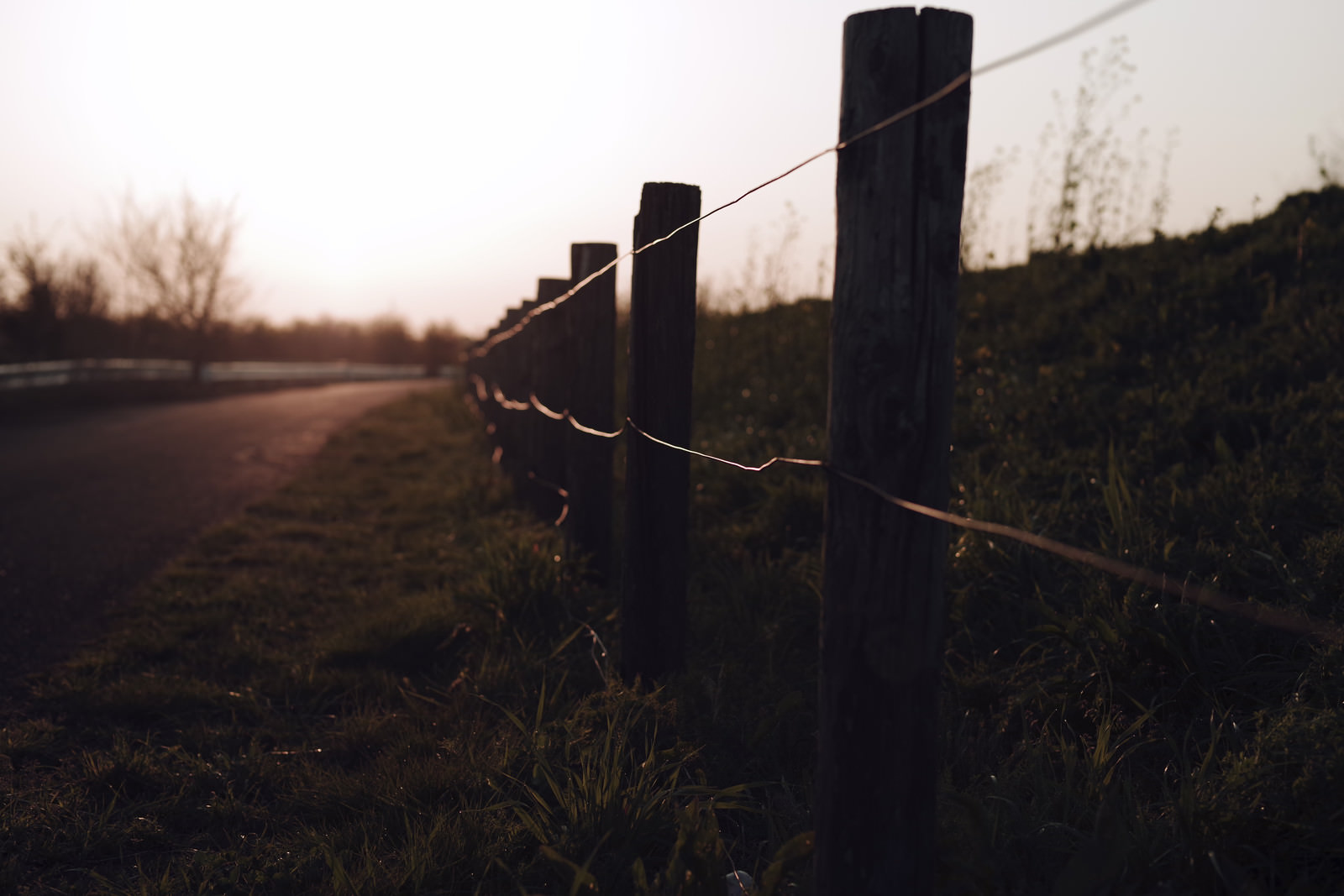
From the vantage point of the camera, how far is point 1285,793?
5.89 ft

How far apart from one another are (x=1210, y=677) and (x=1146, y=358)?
2.57 meters

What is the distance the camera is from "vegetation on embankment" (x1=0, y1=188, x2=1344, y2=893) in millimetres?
1939

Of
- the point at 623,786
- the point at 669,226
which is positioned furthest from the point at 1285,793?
the point at 669,226

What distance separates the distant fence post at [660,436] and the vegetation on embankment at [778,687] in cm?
21

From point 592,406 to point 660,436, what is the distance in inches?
55.3

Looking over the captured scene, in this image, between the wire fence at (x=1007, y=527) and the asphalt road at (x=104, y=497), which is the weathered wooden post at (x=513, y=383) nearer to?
the wire fence at (x=1007, y=527)

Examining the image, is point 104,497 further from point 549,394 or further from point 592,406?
point 592,406

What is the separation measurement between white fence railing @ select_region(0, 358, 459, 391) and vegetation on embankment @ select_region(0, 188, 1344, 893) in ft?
50.6

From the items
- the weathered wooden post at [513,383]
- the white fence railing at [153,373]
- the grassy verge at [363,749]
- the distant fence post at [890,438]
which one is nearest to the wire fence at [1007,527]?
the distant fence post at [890,438]

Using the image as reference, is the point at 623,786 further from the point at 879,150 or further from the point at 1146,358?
the point at 1146,358

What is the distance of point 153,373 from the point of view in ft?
77.7

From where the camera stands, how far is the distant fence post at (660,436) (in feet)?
9.66

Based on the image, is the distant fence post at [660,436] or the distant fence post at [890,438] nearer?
the distant fence post at [890,438]

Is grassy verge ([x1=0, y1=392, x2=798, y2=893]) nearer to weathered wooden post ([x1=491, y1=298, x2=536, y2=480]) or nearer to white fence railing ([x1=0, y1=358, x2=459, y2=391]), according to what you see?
weathered wooden post ([x1=491, y1=298, x2=536, y2=480])
